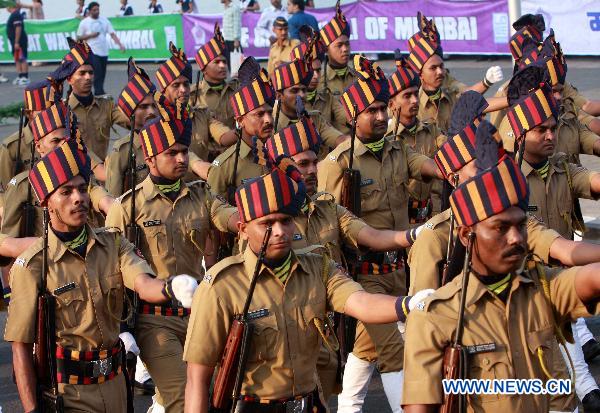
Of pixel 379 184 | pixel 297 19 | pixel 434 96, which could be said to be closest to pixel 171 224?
pixel 379 184

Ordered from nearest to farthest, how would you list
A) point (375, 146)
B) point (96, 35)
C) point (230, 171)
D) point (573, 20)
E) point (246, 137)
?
1. point (375, 146)
2. point (230, 171)
3. point (246, 137)
4. point (573, 20)
5. point (96, 35)

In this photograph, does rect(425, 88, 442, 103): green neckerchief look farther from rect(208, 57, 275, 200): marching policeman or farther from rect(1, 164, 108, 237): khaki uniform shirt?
rect(1, 164, 108, 237): khaki uniform shirt

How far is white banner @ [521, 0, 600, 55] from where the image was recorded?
25.2 meters

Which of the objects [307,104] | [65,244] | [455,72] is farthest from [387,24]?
[65,244]

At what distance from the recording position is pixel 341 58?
1595cm

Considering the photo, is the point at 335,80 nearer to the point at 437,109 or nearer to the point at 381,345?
the point at 437,109

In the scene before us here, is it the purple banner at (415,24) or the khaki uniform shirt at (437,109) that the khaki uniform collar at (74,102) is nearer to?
the khaki uniform shirt at (437,109)

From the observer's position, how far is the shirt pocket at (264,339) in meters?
6.21

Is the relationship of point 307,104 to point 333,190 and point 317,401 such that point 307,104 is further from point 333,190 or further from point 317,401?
point 317,401

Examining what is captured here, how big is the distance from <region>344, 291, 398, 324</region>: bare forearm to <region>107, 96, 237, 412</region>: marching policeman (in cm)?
226

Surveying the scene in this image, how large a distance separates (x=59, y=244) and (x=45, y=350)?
2.02 feet

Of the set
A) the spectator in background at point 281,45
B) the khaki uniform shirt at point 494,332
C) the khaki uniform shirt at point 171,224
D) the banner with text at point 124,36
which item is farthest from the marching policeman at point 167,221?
the banner with text at point 124,36

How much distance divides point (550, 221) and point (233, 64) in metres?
18.3

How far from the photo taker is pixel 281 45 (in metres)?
19.2
